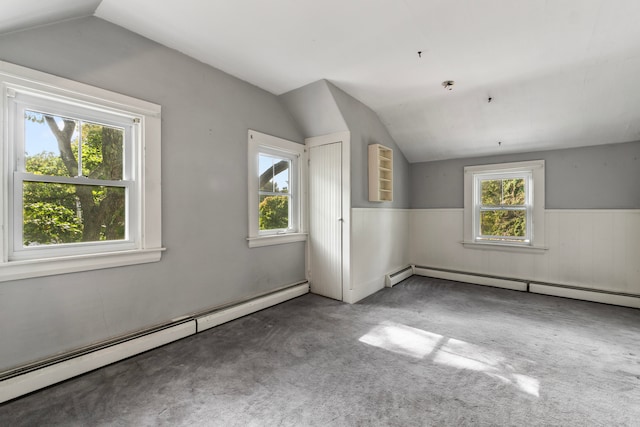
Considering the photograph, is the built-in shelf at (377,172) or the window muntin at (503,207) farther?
the window muntin at (503,207)

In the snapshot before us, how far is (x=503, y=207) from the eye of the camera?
169 inches

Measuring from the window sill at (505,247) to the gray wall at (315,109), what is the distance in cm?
282

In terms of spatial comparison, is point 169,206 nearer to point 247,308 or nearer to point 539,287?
point 247,308

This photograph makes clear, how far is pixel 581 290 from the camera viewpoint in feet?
11.8

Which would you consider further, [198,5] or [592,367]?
[592,367]

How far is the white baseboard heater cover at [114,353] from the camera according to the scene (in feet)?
5.57

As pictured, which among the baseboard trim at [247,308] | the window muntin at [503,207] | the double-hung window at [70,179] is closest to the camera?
the double-hung window at [70,179]

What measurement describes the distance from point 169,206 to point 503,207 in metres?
4.49

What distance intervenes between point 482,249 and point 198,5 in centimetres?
464

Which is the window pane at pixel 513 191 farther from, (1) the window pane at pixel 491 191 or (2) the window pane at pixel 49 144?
(2) the window pane at pixel 49 144

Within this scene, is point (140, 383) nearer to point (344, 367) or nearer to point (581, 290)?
point (344, 367)

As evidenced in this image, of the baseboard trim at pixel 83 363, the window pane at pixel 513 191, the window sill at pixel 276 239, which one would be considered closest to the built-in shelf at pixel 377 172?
the window sill at pixel 276 239

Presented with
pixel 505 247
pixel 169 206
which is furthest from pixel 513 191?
pixel 169 206

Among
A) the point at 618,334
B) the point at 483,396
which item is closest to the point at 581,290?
the point at 618,334
